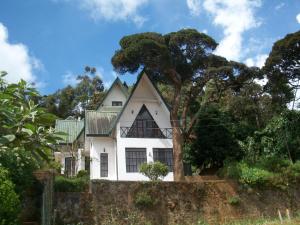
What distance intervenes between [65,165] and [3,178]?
19.3 meters

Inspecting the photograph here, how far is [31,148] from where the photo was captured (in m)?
7.18

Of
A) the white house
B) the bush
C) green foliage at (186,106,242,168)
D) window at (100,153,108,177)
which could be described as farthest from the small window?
the bush

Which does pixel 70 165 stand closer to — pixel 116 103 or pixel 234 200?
pixel 116 103

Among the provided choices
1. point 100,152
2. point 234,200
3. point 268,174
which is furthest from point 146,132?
point 268,174

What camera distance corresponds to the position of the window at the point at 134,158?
2598 centimetres

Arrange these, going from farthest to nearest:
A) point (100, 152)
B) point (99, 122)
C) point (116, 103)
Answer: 1. point (116, 103)
2. point (99, 122)
3. point (100, 152)

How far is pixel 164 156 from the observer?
27031 millimetres

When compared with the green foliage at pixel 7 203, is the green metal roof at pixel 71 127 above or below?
A: above

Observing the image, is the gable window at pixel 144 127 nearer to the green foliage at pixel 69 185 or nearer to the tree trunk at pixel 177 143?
the tree trunk at pixel 177 143

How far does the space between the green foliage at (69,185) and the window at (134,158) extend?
5527mm

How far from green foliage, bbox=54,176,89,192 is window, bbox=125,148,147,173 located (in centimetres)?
553

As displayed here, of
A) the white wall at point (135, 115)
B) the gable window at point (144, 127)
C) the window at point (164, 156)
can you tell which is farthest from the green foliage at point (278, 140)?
the gable window at point (144, 127)

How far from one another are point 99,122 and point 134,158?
11.9 ft

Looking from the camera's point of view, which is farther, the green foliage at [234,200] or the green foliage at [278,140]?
the green foliage at [278,140]
